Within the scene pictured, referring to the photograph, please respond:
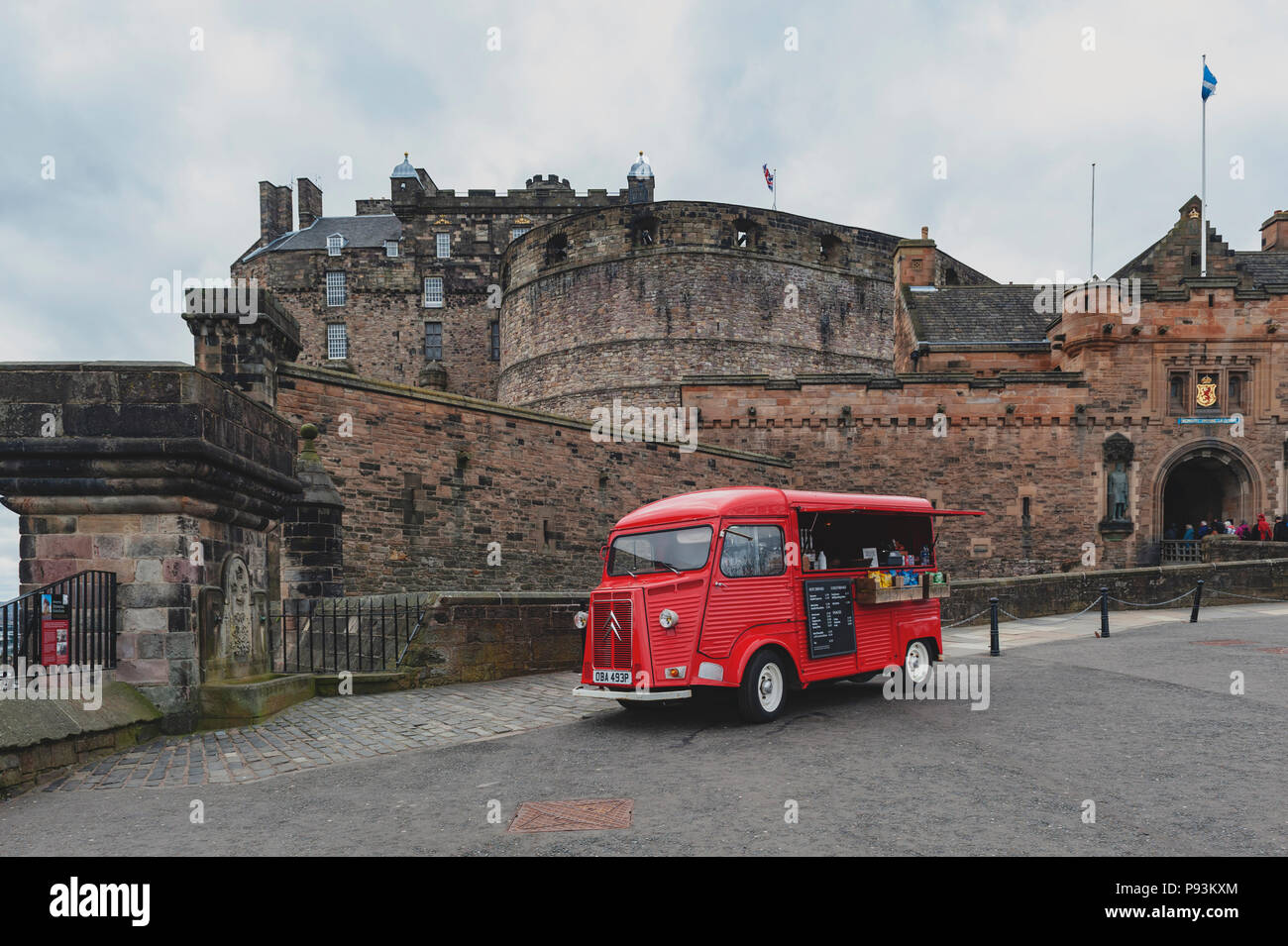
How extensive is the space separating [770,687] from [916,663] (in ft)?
9.16

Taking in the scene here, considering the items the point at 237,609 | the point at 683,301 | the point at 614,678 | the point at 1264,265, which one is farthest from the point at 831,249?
the point at 237,609

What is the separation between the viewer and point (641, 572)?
8.95 meters

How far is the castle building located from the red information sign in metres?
9.23

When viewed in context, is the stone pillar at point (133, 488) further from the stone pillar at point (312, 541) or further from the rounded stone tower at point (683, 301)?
the rounded stone tower at point (683, 301)

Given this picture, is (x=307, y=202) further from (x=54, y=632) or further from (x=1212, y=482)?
(x=54, y=632)

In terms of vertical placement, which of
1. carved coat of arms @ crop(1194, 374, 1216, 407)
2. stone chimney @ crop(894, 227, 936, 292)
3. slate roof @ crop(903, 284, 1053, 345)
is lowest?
carved coat of arms @ crop(1194, 374, 1216, 407)

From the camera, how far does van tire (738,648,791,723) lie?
828cm

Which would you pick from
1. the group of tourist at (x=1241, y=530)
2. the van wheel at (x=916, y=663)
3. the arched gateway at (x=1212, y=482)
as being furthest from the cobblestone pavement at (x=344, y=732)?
the arched gateway at (x=1212, y=482)

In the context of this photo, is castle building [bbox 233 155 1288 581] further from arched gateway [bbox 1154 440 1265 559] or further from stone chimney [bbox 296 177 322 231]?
stone chimney [bbox 296 177 322 231]

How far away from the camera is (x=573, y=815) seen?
542 centimetres

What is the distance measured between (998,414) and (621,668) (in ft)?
71.7

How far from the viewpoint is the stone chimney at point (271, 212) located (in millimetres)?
51156

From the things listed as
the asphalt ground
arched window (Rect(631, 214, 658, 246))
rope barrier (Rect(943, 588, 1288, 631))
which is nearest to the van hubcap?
the asphalt ground
